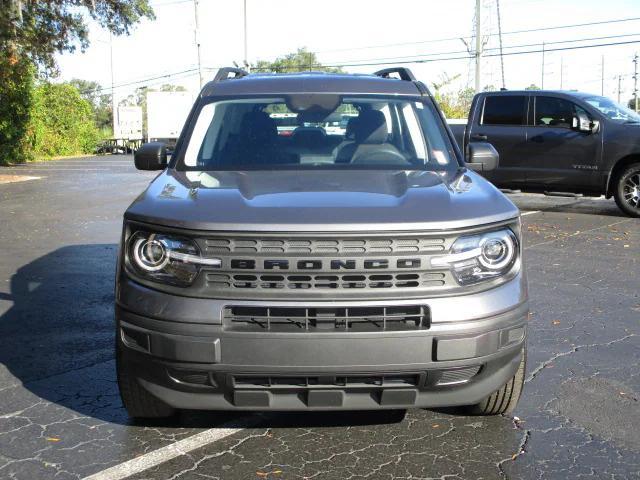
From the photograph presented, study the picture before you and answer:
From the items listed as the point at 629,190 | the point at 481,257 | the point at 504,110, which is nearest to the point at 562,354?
the point at 481,257

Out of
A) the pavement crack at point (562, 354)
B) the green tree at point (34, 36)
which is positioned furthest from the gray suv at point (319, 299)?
the green tree at point (34, 36)

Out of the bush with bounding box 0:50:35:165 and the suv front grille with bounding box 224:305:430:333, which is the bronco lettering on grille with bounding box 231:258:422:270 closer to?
the suv front grille with bounding box 224:305:430:333

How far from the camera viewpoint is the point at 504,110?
1381 cm

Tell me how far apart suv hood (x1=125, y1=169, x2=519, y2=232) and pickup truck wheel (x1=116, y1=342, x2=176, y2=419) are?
722 mm

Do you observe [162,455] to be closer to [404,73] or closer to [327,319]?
[327,319]

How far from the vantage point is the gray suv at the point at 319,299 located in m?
3.29

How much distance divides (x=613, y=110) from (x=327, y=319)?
36.4 feet

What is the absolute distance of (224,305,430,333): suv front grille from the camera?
3.30 m

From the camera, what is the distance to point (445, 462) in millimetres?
3705

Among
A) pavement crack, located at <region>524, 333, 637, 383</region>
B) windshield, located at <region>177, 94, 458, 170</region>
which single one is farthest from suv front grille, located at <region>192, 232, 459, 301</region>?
pavement crack, located at <region>524, 333, 637, 383</region>

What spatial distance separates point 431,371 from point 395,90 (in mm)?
2419

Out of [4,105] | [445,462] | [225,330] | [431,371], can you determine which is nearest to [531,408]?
[445,462]

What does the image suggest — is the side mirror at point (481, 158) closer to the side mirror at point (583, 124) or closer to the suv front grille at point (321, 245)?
the suv front grille at point (321, 245)

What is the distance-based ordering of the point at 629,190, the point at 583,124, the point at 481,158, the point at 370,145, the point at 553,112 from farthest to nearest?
the point at 553,112 < the point at 583,124 < the point at 629,190 < the point at 481,158 < the point at 370,145
